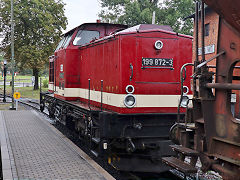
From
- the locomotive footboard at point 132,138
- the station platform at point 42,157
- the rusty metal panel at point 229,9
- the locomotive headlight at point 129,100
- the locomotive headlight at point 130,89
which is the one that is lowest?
the station platform at point 42,157

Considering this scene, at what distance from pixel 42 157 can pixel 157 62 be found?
12.1ft

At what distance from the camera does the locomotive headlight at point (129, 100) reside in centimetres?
648

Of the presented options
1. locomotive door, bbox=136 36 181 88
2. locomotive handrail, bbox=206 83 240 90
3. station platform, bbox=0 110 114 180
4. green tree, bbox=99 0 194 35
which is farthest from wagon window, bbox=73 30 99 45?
green tree, bbox=99 0 194 35

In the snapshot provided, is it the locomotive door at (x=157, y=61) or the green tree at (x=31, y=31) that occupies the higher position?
the green tree at (x=31, y=31)

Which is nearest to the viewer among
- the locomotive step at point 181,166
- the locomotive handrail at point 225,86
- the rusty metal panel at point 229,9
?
the rusty metal panel at point 229,9

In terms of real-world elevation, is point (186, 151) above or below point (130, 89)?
below

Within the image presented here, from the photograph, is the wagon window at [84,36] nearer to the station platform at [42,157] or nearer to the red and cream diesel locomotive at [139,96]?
the red and cream diesel locomotive at [139,96]

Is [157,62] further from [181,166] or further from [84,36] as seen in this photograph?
[84,36]

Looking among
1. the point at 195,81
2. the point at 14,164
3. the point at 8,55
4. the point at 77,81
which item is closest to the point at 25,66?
the point at 8,55

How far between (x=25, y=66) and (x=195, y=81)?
32.0 m

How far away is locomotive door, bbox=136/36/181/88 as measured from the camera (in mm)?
6633

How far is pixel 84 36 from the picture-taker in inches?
382

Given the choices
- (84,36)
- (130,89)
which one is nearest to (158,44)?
(130,89)

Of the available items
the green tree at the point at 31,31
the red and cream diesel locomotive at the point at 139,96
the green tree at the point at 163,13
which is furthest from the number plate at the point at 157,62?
the green tree at the point at 31,31
